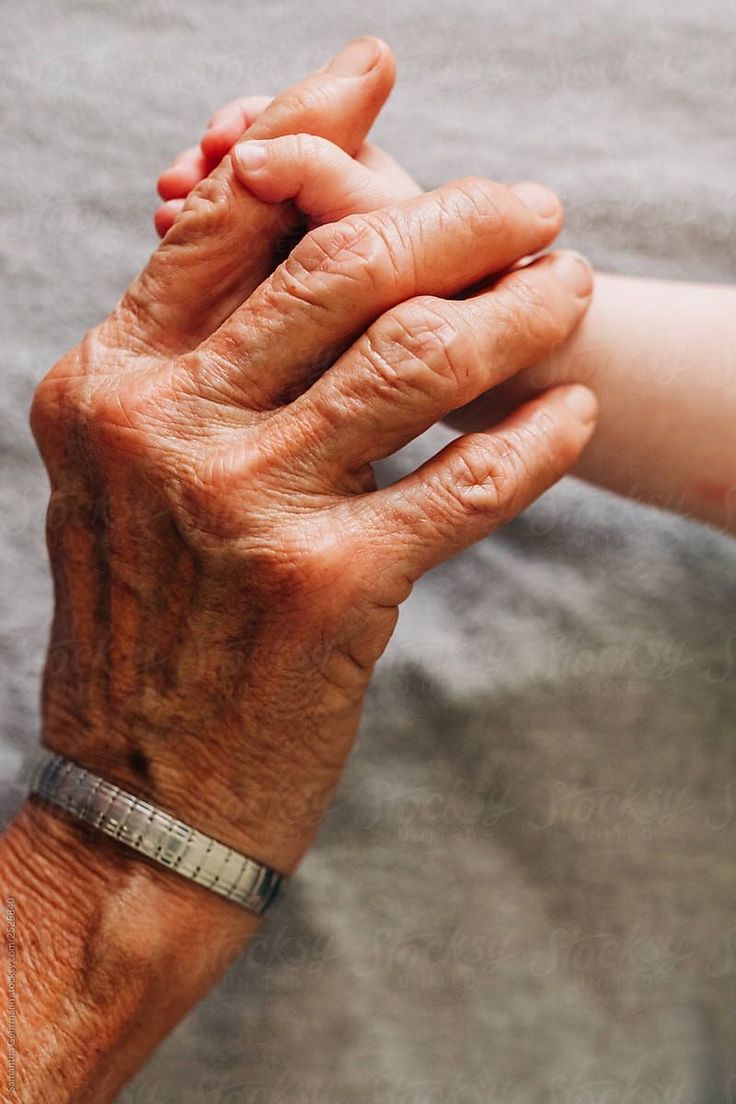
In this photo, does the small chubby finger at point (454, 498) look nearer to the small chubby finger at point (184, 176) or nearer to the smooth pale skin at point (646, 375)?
the smooth pale skin at point (646, 375)

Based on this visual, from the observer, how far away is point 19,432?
1052mm

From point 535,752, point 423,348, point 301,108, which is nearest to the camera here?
point 423,348

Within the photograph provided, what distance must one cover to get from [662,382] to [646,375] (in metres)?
0.02

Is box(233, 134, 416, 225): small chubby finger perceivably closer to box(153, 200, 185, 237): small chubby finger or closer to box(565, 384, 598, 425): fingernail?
box(153, 200, 185, 237): small chubby finger

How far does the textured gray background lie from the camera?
3.06ft

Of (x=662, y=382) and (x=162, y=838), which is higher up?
(x=662, y=382)

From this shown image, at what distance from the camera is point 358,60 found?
83cm

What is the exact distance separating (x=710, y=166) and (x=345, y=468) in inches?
23.6

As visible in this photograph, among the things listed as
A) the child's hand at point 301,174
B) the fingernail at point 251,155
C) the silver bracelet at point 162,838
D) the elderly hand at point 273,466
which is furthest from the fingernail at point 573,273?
the silver bracelet at point 162,838

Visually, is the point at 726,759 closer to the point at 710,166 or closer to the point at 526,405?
the point at 526,405

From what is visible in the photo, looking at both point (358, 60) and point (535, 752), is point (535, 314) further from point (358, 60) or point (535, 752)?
point (535, 752)

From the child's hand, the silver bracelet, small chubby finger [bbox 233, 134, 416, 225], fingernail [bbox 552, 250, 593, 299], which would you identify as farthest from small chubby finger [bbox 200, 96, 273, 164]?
the silver bracelet

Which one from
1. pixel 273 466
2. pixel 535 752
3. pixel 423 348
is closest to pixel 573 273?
pixel 423 348

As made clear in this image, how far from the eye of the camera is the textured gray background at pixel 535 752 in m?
0.93
